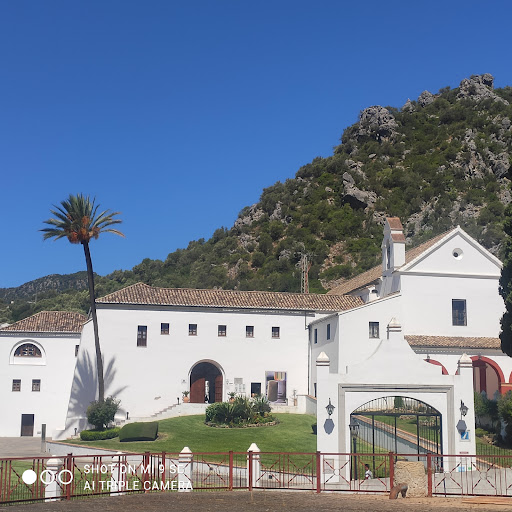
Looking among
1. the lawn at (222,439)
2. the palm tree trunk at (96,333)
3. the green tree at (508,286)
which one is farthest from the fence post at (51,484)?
the palm tree trunk at (96,333)

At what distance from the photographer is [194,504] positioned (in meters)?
18.0

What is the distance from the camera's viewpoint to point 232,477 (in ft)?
71.5

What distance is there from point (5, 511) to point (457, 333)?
33.7 m

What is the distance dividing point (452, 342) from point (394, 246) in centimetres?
788

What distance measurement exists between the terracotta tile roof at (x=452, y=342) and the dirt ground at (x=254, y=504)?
21.4 m

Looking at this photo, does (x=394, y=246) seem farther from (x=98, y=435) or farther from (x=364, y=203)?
(x=364, y=203)

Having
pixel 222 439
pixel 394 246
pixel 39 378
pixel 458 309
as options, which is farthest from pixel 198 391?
pixel 458 309

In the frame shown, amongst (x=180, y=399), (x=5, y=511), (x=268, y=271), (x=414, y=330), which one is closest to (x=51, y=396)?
(x=180, y=399)

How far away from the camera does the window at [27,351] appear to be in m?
53.8

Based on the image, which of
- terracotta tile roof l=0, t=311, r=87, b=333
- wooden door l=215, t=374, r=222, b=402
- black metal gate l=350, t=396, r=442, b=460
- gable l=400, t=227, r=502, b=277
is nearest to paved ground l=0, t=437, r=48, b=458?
terracotta tile roof l=0, t=311, r=87, b=333

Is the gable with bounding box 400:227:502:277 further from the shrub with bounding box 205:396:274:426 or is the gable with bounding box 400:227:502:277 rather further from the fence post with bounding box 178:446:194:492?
the fence post with bounding box 178:446:194:492

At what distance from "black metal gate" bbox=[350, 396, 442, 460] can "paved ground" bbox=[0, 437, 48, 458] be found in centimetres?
1878

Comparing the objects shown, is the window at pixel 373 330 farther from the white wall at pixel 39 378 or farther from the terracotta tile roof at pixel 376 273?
the white wall at pixel 39 378

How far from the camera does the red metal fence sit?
19.4m
